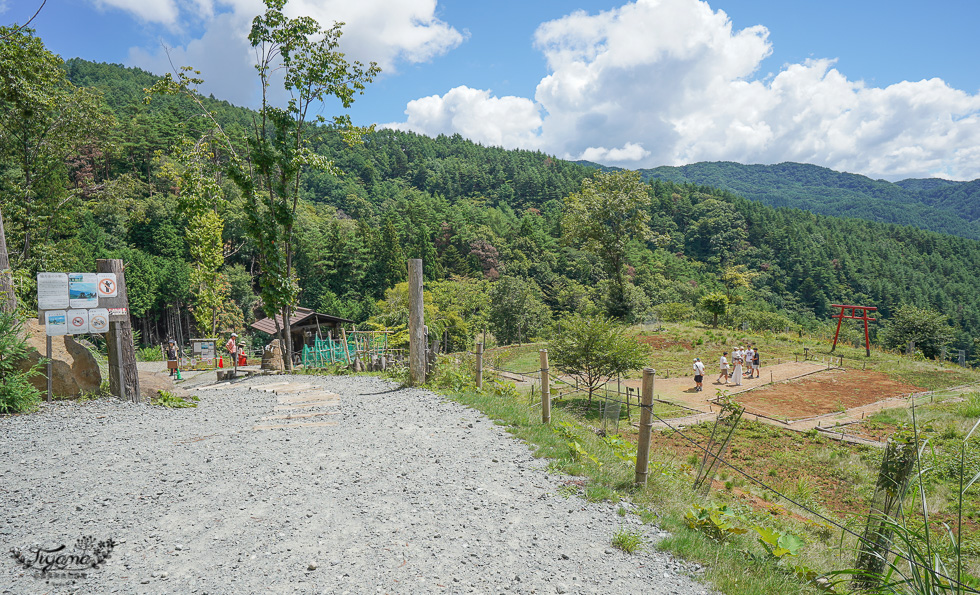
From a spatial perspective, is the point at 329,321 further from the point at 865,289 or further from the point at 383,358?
the point at 865,289

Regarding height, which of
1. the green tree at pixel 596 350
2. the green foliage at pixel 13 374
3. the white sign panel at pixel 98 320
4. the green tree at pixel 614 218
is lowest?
the green tree at pixel 596 350

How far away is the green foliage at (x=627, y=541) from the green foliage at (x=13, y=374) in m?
8.65

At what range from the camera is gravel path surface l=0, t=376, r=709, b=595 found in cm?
336

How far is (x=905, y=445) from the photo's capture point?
3.56m

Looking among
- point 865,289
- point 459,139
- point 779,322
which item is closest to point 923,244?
point 865,289

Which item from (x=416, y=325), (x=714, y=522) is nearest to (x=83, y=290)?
(x=416, y=325)

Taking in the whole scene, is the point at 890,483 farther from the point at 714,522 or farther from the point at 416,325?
the point at 416,325

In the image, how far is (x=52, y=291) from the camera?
7285mm

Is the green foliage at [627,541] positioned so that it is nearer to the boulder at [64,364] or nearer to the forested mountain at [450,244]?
the boulder at [64,364]

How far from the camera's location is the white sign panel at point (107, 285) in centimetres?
785

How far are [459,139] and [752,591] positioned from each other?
144298mm

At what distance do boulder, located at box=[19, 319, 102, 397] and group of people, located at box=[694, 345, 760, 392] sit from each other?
1857 centimetres

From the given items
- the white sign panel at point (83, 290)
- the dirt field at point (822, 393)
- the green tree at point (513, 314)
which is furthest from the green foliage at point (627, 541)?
the green tree at point (513, 314)
